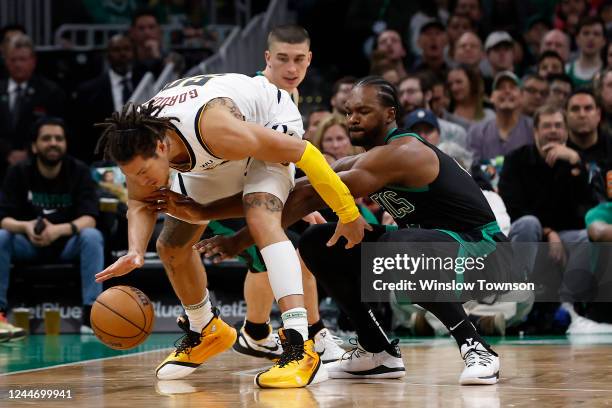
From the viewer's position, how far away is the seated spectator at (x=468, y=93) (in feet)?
→ 33.2

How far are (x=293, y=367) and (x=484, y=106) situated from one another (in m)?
6.26

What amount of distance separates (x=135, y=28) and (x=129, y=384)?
7660mm

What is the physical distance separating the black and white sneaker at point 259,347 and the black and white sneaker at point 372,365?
2.48ft

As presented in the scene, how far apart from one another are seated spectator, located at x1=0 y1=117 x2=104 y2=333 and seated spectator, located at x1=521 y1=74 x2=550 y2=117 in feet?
12.7

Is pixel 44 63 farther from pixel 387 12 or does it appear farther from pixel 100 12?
pixel 387 12

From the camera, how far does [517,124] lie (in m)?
9.38

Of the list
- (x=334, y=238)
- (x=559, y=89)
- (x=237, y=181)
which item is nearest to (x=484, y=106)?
(x=559, y=89)

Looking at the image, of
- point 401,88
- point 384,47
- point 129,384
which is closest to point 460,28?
point 384,47

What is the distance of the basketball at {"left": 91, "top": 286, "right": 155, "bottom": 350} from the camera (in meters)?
4.86

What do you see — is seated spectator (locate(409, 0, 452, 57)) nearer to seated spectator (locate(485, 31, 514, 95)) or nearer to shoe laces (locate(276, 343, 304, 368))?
seated spectator (locate(485, 31, 514, 95))

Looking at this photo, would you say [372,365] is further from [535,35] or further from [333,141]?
[535,35]

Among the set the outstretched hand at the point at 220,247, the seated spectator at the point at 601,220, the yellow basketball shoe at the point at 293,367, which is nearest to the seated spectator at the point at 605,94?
the seated spectator at the point at 601,220

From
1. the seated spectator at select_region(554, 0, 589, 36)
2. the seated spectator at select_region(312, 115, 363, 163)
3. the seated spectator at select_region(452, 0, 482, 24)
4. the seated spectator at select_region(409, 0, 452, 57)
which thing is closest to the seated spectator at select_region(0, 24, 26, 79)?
the seated spectator at select_region(312, 115, 363, 163)

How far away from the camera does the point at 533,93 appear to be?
9.77m
